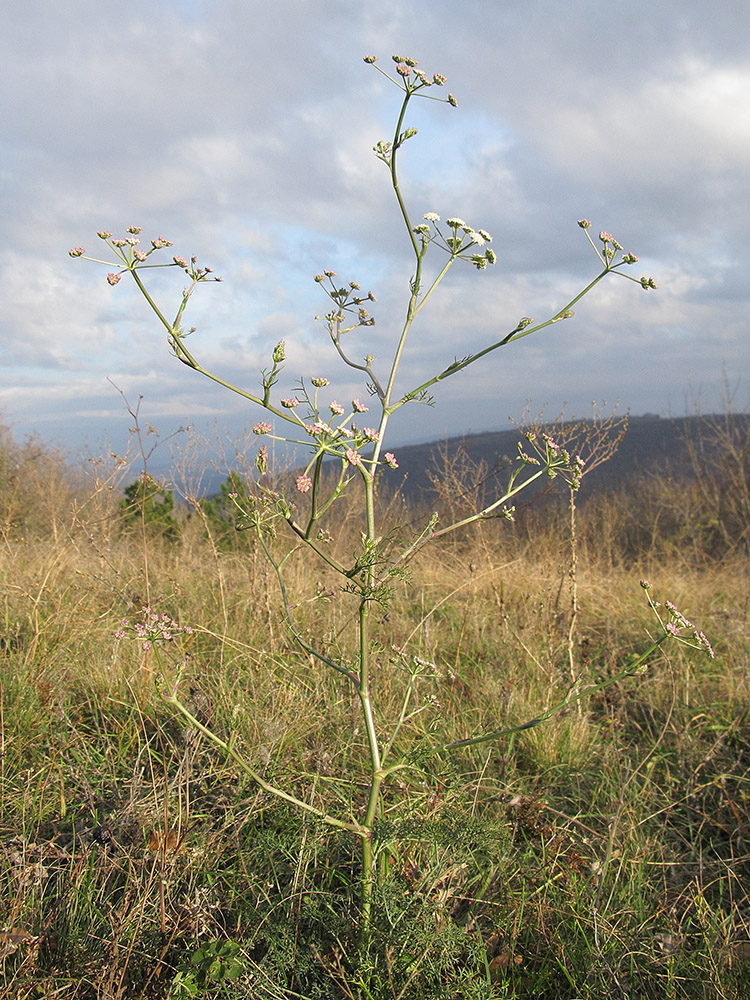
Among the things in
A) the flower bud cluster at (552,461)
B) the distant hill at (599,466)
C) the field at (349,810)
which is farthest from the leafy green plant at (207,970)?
the distant hill at (599,466)

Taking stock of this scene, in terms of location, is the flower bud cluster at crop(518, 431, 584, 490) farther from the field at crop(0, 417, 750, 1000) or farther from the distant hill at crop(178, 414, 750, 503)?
the field at crop(0, 417, 750, 1000)

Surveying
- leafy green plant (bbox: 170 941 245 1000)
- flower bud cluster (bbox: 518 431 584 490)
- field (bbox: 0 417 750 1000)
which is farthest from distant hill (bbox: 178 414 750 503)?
leafy green plant (bbox: 170 941 245 1000)

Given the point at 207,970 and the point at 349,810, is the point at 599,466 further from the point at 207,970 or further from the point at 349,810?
the point at 207,970

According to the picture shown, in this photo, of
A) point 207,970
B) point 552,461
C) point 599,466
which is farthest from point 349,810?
point 599,466

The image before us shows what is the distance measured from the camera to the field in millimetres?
1693

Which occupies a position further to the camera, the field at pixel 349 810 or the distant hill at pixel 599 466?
the distant hill at pixel 599 466

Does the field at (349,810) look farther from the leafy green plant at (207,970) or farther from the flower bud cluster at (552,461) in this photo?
the flower bud cluster at (552,461)

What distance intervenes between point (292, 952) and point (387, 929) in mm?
271

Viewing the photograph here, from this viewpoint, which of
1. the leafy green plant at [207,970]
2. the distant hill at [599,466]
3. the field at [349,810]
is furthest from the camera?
the distant hill at [599,466]

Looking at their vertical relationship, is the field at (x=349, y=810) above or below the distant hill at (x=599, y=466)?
below

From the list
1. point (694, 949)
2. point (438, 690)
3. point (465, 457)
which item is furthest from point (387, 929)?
point (465, 457)

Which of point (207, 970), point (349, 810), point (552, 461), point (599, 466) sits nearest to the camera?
point (207, 970)

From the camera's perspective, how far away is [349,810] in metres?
1.95

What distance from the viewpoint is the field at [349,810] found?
1.69 m
